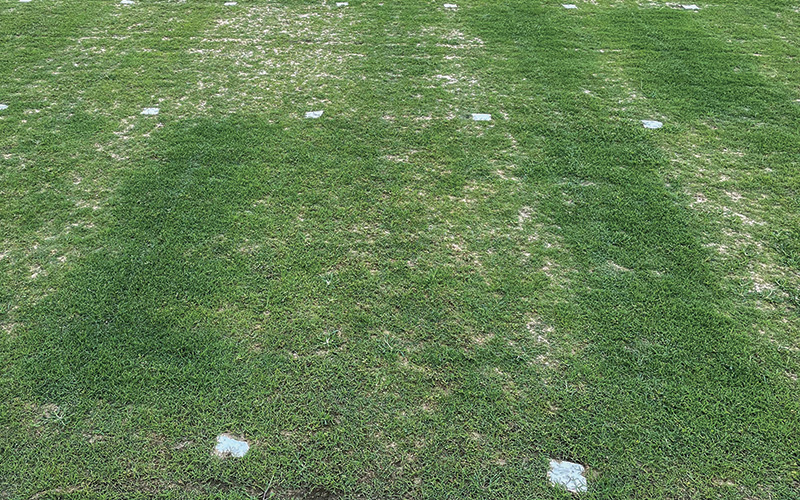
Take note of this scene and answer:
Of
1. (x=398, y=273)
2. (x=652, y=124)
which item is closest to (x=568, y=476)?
(x=398, y=273)

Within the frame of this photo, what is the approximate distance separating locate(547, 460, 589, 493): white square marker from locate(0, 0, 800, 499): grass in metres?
0.03

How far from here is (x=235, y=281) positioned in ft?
8.75

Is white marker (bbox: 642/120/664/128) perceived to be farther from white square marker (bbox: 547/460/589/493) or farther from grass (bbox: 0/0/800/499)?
white square marker (bbox: 547/460/589/493)

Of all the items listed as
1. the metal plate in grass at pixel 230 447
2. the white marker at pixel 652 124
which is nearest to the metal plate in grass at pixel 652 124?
the white marker at pixel 652 124

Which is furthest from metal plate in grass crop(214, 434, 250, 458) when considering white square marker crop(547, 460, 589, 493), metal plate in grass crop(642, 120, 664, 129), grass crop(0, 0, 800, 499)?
metal plate in grass crop(642, 120, 664, 129)

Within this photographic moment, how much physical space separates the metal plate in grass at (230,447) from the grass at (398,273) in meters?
0.04

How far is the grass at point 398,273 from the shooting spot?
199 centimetres

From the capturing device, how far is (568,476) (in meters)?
1.93

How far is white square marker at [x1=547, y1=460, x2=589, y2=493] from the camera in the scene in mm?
1899

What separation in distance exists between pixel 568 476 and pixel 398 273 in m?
Result: 1.25

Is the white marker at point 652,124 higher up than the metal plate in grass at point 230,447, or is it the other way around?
the white marker at point 652,124

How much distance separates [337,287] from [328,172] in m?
1.06

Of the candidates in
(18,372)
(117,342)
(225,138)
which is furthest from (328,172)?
(18,372)

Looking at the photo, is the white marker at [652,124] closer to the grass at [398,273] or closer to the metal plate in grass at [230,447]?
the grass at [398,273]
